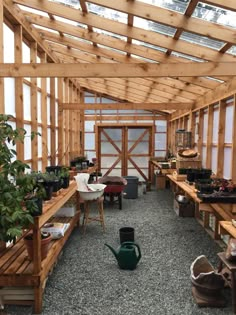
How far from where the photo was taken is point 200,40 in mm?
3861

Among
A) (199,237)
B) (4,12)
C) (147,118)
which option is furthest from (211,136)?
(147,118)

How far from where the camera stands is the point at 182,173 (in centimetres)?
552

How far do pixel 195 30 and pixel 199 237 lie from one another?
122 inches

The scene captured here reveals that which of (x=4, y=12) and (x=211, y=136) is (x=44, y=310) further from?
(x=211, y=136)

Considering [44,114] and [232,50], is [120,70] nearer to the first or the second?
[232,50]

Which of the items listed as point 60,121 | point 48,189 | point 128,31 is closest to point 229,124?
point 128,31

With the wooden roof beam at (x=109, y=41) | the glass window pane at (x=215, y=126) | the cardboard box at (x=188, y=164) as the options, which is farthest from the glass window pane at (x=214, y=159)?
the wooden roof beam at (x=109, y=41)

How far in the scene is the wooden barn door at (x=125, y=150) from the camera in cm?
1096

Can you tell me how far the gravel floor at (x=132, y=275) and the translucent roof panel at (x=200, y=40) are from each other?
2.86 metres

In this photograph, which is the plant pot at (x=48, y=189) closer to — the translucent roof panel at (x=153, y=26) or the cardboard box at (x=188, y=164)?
the translucent roof panel at (x=153, y=26)

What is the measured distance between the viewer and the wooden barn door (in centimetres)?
1096

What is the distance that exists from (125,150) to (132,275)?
7.88 m

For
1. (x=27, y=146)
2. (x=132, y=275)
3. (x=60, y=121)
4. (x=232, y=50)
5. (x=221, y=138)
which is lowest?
(x=132, y=275)

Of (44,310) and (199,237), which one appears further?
(199,237)
